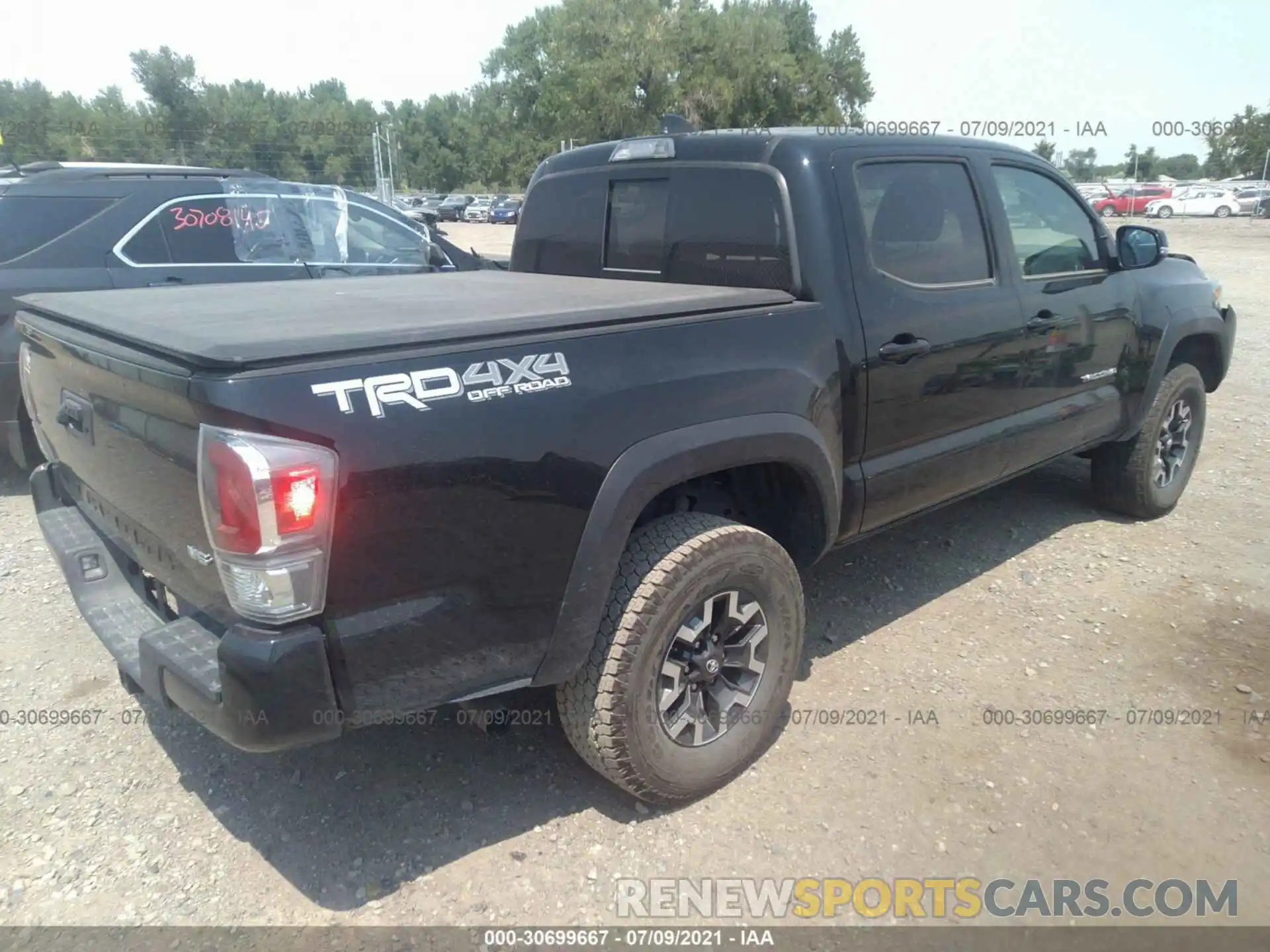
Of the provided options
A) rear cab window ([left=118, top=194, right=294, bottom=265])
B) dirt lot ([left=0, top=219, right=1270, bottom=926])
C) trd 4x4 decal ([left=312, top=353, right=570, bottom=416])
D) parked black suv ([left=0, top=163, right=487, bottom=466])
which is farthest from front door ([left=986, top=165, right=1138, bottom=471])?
rear cab window ([left=118, top=194, right=294, bottom=265])

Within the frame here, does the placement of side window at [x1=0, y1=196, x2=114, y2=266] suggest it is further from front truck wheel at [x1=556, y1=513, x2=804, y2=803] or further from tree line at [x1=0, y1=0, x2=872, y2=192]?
tree line at [x1=0, y1=0, x2=872, y2=192]

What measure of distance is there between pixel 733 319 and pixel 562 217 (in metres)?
1.65

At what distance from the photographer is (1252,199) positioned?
39.5 m

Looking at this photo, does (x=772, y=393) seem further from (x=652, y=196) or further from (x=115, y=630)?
(x=115, y=630)

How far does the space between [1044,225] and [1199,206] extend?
42.1m

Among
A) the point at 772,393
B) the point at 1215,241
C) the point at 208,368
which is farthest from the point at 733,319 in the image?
the point at 1215,241

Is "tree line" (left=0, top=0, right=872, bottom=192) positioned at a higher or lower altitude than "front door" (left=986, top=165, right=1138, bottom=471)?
higher

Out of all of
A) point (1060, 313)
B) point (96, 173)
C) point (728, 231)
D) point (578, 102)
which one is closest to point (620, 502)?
point (728, 231)

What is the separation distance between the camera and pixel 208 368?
6.41 feet

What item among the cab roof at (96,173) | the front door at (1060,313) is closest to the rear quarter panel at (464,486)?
the front door at (1060,313)

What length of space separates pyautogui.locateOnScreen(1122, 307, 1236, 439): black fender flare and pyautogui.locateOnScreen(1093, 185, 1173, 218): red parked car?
3845cm

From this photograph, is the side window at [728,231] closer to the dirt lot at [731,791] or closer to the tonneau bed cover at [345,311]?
the tonneau bed cover at [345,311]

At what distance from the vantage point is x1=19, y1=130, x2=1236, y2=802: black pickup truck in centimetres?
203

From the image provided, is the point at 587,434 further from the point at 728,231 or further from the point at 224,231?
the point at 224,231
